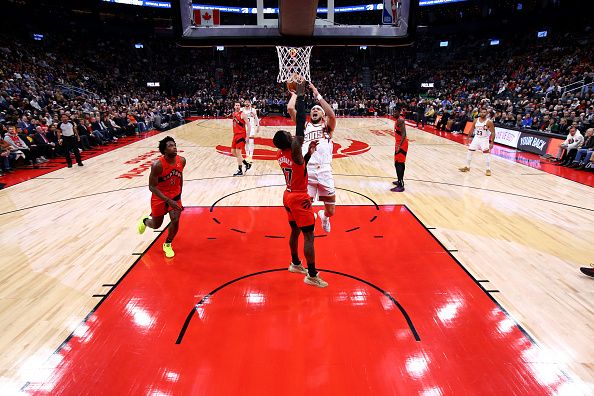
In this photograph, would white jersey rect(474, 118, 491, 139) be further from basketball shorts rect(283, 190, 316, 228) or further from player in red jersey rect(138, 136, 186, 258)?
player in red jersey rect(138, 136, 186, 258)

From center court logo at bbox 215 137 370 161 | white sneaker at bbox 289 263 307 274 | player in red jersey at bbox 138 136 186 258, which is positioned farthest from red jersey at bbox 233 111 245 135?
white sneaker at bbox 289 263 307 274

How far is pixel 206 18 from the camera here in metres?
7.57

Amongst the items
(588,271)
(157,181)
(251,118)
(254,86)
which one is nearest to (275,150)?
(251,118)

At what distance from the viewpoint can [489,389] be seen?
305cm

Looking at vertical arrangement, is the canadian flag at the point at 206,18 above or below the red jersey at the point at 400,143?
above

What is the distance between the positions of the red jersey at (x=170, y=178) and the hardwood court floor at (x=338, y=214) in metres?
1.08

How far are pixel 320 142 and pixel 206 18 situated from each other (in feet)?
13.0

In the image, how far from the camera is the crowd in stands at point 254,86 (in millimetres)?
14508

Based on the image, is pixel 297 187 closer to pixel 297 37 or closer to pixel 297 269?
pixel 297 269

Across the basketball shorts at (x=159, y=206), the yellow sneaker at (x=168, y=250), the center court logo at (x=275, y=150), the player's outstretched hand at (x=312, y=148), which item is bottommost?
the center court logo at (x=275, y=150)

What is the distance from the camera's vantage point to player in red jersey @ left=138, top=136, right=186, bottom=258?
5070mm

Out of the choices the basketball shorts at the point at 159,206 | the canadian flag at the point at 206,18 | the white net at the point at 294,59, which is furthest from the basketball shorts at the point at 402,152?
the basketball shorts at the point at 159,206

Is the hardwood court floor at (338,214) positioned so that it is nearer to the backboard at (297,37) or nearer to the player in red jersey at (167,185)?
the player in red jersey at (167,185)

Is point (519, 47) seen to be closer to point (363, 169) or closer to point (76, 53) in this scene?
point (363, 169)
